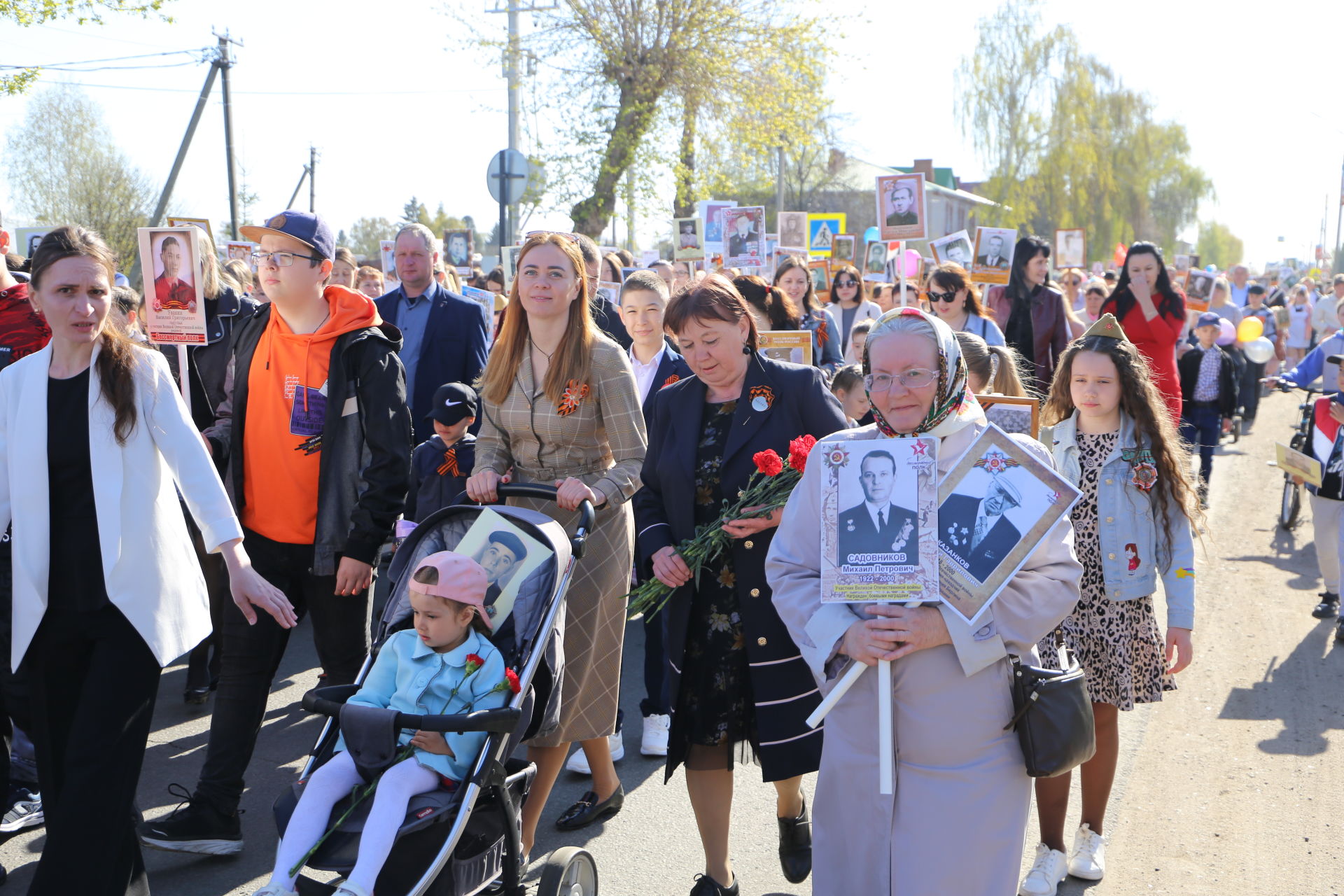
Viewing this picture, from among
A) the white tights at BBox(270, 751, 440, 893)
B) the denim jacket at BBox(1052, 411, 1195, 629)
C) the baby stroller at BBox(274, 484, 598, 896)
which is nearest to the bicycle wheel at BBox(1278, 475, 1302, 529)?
the denim jacket at BBox(1052, 411, 1195, 629)

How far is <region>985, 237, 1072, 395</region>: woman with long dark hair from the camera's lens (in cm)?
858

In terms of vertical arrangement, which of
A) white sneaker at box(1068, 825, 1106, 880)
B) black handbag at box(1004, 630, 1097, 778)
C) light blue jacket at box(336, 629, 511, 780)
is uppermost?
black handbag at box(1004, 630, 1097, 778)

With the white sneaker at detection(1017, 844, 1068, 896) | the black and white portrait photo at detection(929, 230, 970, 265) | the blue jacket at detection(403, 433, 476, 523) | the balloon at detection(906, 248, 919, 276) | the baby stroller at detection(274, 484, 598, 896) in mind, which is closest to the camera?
the baby stroller at detection(274, 484, 598, 896)

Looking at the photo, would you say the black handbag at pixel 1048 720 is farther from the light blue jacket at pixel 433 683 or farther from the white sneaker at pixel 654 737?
the white sneaker at pixel 654 737

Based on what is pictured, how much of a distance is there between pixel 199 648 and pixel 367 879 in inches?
146

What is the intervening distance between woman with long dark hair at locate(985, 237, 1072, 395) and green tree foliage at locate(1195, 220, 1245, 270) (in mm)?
93108

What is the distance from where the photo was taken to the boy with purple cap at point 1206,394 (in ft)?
39.0

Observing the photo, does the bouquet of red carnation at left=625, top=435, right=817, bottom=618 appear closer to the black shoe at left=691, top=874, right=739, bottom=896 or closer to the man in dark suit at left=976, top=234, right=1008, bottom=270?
the black shoe at left=691, top=874, right=739, bottom=896

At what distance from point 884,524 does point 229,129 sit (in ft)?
106

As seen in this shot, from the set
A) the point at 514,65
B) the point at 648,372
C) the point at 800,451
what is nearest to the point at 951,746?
the point at 800,451

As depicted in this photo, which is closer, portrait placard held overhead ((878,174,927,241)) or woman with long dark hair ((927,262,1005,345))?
woman with long dark hair ((927,262,1005,345))

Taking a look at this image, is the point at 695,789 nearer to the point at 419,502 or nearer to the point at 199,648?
the point at 419,502

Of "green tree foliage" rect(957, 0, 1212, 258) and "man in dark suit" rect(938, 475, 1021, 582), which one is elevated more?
"green tree foliage" rect(957, 0, 1212, 258)

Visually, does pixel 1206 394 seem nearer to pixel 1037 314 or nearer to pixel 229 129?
pixel 1037 314
